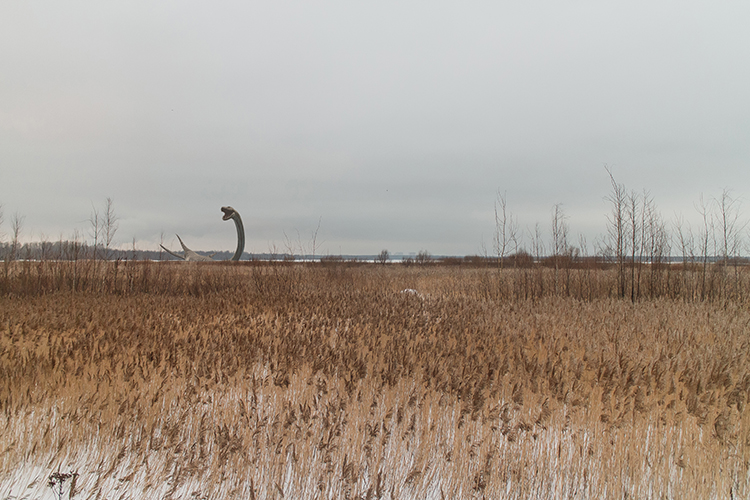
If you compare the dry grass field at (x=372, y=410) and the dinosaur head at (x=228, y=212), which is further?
the dinosaur head at (x=228, y=212)

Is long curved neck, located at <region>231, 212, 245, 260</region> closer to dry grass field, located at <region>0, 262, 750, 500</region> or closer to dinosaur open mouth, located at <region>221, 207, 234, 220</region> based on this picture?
dinosaur open mouth, located at <region>221, 207, 234, 220</region>

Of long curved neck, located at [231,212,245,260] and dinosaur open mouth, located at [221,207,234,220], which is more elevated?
dinosaur open mouth, located at [221,207,234,220]

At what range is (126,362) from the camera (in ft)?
15.1

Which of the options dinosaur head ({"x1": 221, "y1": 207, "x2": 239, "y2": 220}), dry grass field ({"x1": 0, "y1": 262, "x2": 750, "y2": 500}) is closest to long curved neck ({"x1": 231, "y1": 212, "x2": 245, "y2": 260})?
dinosaur head ({"x1": 221, "y1": 207, "x2": 239, "y2": 220})

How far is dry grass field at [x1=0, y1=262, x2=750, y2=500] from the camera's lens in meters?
2.69

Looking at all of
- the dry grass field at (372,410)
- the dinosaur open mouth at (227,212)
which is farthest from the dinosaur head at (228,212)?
the dry grass field at (372,410)

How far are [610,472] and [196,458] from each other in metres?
3.31

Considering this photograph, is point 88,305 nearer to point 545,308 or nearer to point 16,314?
point 16,314

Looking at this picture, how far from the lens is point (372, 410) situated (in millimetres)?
3713

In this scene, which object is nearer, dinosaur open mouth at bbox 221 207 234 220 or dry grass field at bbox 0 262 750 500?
dry grass field at bbox 0 262 750 500

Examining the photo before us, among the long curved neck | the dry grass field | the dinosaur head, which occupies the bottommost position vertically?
the dry grass field

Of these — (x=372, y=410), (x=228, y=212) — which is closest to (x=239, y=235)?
(x=228, y=212)

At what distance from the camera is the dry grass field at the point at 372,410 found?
269cm

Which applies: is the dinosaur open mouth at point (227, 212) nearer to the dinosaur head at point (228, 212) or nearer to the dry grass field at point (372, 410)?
the dinosaur head at point (228, 212)
